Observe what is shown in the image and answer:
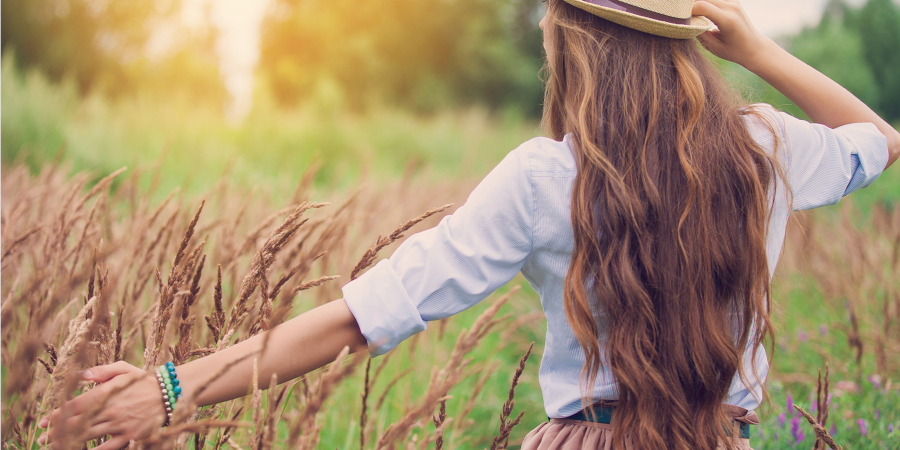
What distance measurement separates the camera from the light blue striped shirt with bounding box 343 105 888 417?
86cm

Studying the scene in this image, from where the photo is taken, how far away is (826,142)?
3.42 ft

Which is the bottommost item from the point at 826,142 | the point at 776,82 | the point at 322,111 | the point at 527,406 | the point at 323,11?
the point at 527,406

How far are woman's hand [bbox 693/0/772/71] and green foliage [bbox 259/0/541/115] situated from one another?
19097 mm

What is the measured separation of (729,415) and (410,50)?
22.7m

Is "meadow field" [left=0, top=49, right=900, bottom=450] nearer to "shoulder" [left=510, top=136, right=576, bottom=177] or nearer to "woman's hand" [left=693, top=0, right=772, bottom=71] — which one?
"shoulder" [left=510, top=136, right=576, bottom=177]

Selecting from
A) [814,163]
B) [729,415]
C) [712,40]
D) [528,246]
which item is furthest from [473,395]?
[712,40]

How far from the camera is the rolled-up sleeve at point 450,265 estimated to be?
85cm

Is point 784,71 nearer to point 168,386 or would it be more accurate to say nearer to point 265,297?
point 265,297

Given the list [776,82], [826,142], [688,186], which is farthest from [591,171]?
[776,82]

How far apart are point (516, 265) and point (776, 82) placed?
0.85 m

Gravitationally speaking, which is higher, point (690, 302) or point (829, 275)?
point (690, 302)

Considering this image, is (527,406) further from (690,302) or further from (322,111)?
(322,111)

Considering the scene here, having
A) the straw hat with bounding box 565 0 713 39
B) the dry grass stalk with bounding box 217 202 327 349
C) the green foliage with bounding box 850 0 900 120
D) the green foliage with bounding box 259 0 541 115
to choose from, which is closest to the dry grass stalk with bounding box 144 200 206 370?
the dry grass stalk with bounding box 217 202 327 349

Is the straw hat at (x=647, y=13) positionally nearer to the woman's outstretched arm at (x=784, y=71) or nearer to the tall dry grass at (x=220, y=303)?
the woman's outstretched arm at (x=784, y=71)
